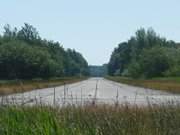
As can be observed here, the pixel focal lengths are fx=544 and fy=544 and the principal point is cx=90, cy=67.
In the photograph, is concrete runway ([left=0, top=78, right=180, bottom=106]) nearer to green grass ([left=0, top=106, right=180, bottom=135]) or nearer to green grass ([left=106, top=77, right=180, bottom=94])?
green grass ([left=0, top=106, right=180, bottom=135])

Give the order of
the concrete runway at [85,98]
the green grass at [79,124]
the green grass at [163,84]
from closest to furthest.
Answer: the green grass at [79,124]
the concrete runway at [85,98]
the green grass at [163,84]

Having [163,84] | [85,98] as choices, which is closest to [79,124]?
[85,98]

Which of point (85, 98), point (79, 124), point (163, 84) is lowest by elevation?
point (85, 98)

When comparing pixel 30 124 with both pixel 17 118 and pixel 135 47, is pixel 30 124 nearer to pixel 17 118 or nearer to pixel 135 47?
pixel 17 118

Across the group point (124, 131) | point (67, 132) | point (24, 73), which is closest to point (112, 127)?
point (124, 131)

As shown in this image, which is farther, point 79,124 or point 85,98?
point 85,98

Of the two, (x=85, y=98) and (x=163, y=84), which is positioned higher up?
(x=163, y=84)

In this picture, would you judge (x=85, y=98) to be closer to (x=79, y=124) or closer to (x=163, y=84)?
(x=79, y=124)

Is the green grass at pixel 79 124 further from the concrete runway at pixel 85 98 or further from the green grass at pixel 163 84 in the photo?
the green grass at pixel 163 84

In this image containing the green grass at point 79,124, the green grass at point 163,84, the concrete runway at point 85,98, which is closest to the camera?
the green grass at point 79,124

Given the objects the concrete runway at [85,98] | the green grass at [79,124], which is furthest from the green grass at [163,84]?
the green grass at [79,124]

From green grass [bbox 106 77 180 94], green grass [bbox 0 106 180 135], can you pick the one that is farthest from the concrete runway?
green grass [bbox 106 77 180 94]

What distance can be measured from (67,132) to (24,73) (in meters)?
95.2

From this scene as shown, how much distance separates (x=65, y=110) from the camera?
10445 millimetres
